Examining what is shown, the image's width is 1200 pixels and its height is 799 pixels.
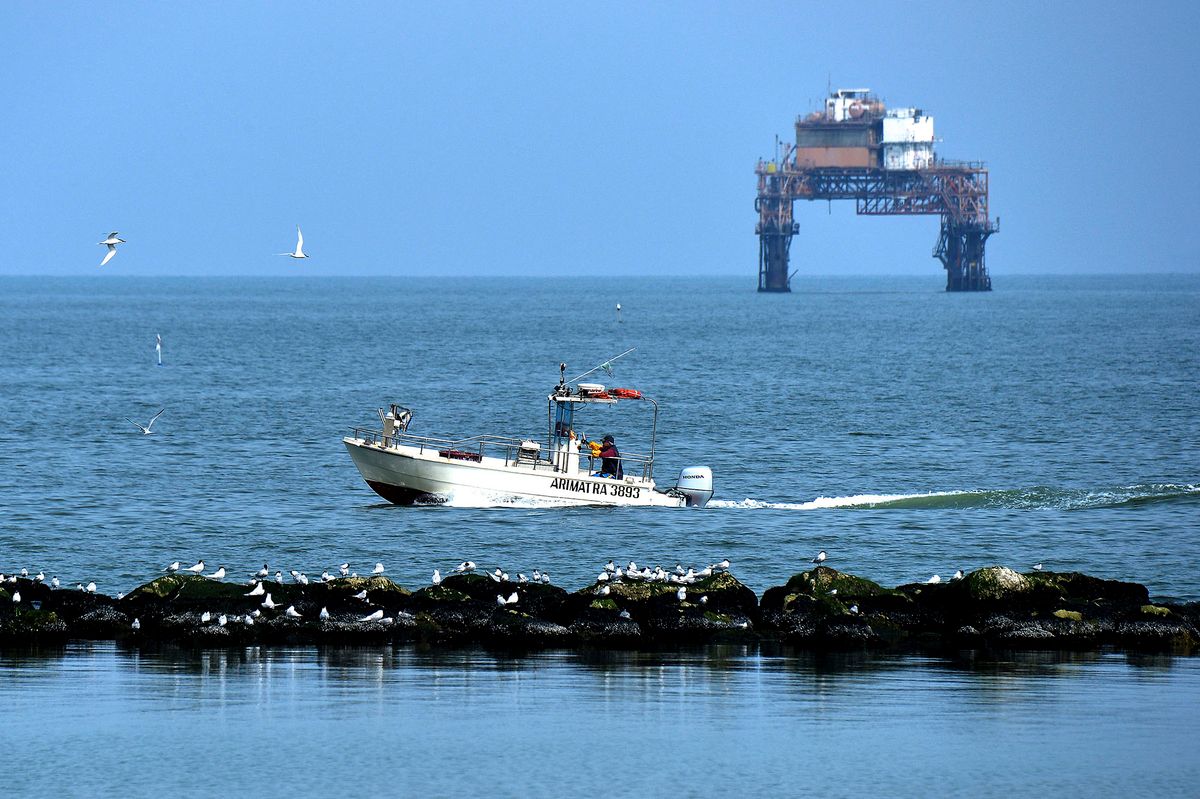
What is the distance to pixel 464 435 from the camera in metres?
53.7

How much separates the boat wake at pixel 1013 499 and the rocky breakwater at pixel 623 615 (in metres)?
13.3

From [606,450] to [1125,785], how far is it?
19.6m

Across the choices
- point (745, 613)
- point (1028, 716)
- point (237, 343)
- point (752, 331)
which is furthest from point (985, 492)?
point (752, 331)

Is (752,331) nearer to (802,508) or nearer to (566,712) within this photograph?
(802,508)

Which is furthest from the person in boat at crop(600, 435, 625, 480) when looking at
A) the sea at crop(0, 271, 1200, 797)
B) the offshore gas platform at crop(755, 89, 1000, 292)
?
Answer: the offshore gas platform at crop(755, 89, 1000, 292)

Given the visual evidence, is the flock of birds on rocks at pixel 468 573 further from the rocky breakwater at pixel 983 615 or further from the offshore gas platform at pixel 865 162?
the offshore gas platform at pixel 865 162

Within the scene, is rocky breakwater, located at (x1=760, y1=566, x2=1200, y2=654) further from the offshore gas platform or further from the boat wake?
the offshore gas platform

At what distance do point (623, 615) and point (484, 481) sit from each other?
12.0 metres

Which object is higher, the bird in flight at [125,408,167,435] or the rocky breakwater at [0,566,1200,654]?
the bird in flight at [125,408,167,435]

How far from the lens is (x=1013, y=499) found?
40156 millimetres

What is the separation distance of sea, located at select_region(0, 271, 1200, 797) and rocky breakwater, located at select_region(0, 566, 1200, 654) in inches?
29.7

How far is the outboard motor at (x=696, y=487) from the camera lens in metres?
37.3

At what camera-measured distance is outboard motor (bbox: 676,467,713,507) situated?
3734 centimetres

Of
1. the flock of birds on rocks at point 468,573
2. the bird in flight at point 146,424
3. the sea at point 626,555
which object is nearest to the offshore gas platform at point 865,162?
the sea at point 626,555
